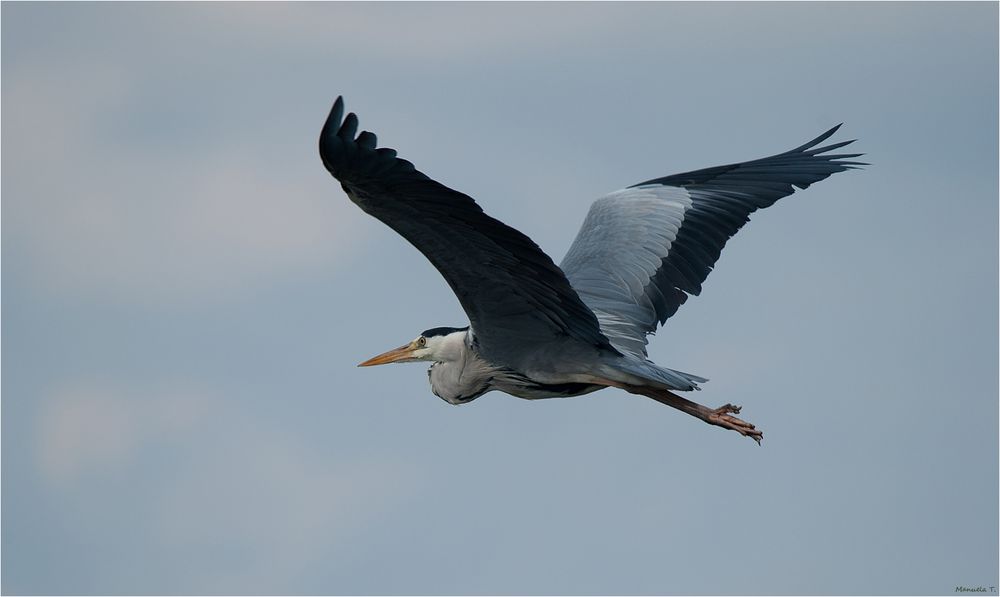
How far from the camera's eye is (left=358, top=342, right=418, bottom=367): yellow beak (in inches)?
376

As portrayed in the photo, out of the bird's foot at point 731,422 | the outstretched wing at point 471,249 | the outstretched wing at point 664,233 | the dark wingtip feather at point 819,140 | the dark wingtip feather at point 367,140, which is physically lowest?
the bird's foot at point 731,422

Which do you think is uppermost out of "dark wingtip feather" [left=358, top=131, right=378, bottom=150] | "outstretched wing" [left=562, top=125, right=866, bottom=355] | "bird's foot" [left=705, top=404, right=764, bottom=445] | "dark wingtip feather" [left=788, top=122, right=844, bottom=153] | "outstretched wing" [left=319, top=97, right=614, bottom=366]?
"dark wingtip feather" [left=788, top=122, right=844, bottom=153]

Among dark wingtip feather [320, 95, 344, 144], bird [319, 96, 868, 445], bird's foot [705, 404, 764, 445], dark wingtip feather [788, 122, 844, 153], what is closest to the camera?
dark wingtip feather [320, 95, 344, 144]

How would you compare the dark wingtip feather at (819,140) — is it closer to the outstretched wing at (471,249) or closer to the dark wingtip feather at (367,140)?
the outstretched wing at (471,249)

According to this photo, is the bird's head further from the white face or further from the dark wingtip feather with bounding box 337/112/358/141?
the dark wingtip feather with bounding box 337/112/358/141

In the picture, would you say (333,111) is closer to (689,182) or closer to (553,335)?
(553,335)

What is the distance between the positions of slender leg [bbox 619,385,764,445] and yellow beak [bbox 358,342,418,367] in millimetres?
1747

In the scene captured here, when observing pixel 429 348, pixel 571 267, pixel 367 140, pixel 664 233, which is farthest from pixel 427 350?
pixel 367 140

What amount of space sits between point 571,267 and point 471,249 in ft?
8.73

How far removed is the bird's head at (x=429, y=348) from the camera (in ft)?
29.7

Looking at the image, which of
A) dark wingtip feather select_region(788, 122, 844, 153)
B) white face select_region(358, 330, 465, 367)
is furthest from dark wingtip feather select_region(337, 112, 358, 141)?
dark wingtip feather select_region(788, 122, 844, 153)

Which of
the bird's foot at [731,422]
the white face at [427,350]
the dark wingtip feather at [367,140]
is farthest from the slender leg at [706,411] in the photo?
the dark wingtip feather at [367,140]

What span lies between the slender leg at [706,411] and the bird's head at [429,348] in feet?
4.02

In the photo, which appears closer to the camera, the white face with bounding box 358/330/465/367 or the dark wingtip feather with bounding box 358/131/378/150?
the dark wingtip feather with bounding box 358/131/378/150
